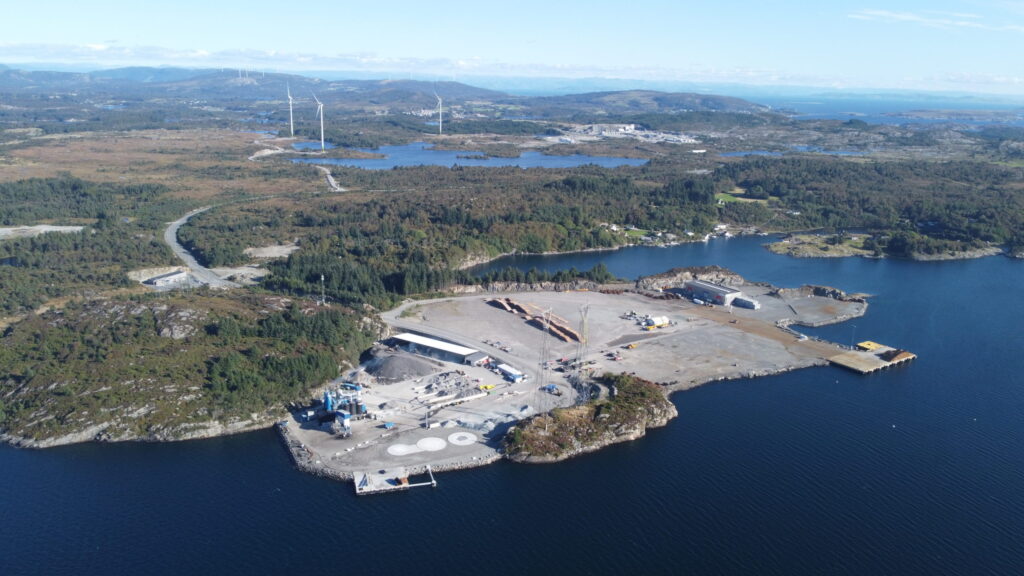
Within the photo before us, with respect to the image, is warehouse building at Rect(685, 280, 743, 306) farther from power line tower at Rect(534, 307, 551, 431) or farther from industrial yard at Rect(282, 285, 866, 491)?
power line tower at Rect(534, 307, 551, 431)

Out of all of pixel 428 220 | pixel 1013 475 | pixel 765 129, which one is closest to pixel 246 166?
pixel 428 220

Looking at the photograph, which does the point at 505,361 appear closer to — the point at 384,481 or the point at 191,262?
the point at 384,481

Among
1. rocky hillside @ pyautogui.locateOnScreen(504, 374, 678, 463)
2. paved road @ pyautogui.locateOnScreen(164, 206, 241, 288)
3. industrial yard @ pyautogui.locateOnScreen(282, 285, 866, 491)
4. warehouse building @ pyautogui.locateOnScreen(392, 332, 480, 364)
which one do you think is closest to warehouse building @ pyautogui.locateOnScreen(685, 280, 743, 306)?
industrial yard @ pyautogui.locateOnScreen(282, 285, 866, 491)

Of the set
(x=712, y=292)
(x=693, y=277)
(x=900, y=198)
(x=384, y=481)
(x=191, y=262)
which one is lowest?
(x=191, y=262)

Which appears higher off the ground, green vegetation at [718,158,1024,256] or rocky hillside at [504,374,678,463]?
green vegetation at [718,158,1024,256]

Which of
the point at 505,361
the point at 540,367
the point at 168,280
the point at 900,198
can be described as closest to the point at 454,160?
the point at 900,198

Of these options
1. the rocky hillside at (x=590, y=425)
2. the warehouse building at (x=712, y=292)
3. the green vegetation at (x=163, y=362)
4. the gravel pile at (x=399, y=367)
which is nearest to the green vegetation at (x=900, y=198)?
the warehouse building at (x=712, y=292)

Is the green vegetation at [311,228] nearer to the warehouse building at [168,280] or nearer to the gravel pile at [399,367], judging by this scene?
the gravel pile at [399,367]
